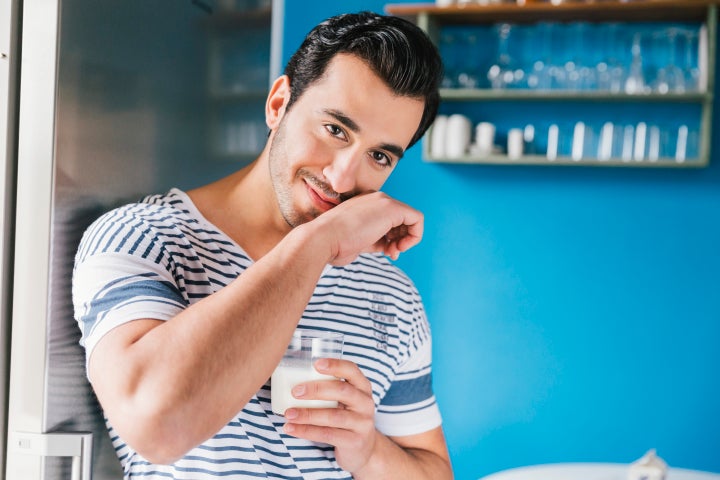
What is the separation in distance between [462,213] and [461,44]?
28.5 inches

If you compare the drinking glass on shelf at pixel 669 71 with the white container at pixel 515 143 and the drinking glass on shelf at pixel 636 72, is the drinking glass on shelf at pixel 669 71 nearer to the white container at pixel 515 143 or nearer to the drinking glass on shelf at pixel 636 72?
the drinking glass on shelf at pixel 636 72

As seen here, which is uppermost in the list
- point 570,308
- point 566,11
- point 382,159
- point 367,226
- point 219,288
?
point 566,11

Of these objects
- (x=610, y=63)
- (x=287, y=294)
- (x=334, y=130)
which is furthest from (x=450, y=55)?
(x=287, y=294)

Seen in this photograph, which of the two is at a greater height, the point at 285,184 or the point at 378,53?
the point at 378,53

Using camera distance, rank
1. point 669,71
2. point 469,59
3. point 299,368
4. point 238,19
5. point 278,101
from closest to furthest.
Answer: point 299,368
point 278,101
point 238,19
point 669,71
point 469,59

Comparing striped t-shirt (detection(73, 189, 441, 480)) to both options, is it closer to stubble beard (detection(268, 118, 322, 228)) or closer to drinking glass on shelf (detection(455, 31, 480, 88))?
stubble beard (detection(268, 118, 322, 228))

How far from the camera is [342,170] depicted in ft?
4.10

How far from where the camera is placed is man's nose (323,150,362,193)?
1.25m

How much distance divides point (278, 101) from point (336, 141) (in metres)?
0.19

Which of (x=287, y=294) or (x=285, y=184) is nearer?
(x=287, y=294)

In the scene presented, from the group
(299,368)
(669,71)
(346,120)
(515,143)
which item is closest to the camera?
(299,368)

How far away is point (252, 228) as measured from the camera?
128cm

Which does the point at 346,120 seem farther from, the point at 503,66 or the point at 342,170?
the point at 503,66

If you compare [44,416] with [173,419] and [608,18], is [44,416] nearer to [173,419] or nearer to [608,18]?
[173,419]
